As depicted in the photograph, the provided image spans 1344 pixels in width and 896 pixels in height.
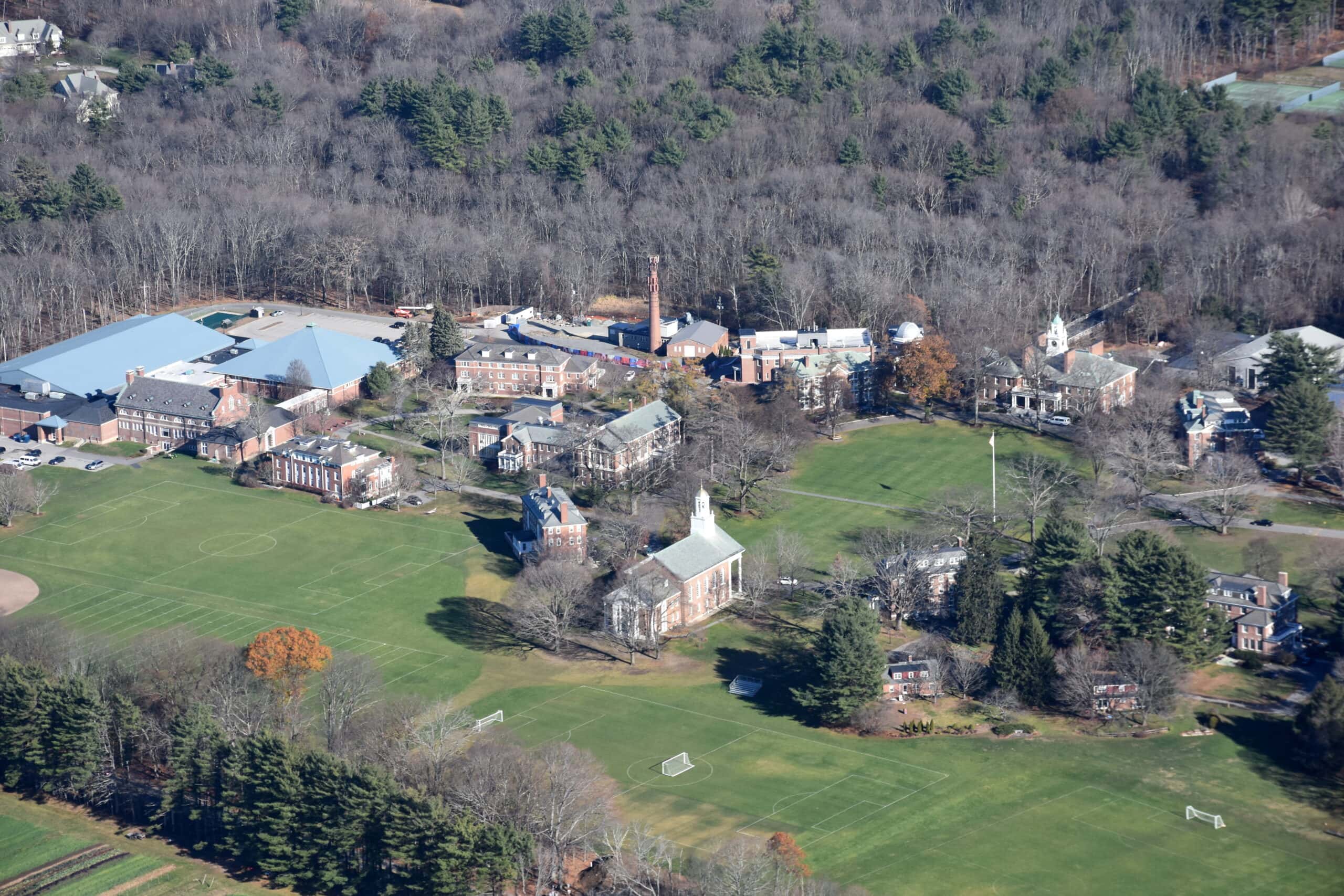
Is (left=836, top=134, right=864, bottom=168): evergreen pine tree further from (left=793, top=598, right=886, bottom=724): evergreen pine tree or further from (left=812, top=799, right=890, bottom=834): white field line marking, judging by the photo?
(left=812, top=799, right=890, bottom=834): white field line marking

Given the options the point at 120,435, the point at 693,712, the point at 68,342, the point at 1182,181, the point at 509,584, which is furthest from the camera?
the point at 1182,181

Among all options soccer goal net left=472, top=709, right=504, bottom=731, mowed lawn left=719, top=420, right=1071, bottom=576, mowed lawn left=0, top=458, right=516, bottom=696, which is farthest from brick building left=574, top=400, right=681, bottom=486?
soccer goal net left=472, top=709, right=504, bottom=731

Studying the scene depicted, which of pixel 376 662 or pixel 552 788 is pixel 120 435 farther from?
pixel 552 788

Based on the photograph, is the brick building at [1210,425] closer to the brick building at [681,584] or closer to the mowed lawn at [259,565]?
the brick building at [681,584]

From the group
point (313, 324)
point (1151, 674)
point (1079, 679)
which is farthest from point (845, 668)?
point (313, 324)

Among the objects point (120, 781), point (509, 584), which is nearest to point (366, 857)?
point (120, 781)
